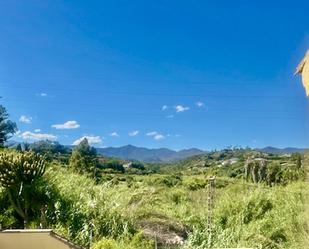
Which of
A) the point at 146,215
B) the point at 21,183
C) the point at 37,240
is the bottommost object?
the point at 146,215

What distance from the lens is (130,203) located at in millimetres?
8086

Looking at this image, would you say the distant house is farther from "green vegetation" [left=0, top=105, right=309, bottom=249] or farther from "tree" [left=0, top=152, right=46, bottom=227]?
"tree" [left=0, top=152, right=46, bottom=227]

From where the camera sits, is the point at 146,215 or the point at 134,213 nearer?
the point at 134,213

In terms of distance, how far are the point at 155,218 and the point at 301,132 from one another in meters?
7.24

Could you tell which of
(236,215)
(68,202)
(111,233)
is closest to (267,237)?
(236,215)

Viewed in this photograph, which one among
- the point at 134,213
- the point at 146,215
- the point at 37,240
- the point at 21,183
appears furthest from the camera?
the point at 146,215

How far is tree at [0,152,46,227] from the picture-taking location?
752cm

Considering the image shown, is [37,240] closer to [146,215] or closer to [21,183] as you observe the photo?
[21,183]

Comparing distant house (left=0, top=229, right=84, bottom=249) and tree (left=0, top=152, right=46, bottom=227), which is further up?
tree (left=0, top=152, right=46, bottom=227)

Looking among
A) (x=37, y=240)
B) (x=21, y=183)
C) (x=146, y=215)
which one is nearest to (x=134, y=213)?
(x=146, y=215)

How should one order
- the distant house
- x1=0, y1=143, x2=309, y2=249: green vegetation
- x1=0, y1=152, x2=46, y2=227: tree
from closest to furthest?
1. the distant house
2. x1=0, y1=143, x2=309, y2=249: green vegetation
3. x1=0, y1=152, x2=46, y2=227: tree

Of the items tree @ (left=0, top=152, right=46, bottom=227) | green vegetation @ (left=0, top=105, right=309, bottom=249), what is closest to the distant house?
A: green vegetation @ (left=0, top=105, right=309, bottom=249)

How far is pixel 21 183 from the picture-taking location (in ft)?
24.9

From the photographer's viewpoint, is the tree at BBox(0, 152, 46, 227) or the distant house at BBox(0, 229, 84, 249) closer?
the distant house at BBox(0, 229, 84, 249)
